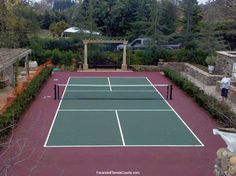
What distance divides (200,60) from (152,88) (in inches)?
366

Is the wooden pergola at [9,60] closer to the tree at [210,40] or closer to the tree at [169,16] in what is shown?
the tree at [210,40]

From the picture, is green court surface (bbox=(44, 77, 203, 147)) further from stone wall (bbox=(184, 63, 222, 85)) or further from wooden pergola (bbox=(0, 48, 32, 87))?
stone wall (bbox=(184, 63, 222, 85))

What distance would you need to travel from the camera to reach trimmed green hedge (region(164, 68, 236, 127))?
14.5m

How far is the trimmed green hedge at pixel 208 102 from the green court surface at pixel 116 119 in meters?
1.29

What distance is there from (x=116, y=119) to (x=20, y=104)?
398cm

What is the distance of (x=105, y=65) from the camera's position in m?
29.7

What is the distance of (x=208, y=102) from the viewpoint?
16.8 m

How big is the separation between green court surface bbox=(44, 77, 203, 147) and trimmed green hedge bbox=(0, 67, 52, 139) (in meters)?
1.39

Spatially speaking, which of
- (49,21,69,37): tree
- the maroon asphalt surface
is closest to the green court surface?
the maroon asphalt surface

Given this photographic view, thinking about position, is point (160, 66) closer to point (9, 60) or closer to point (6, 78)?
point (6, 78)

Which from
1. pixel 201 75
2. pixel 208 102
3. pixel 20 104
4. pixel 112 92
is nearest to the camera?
pixel 20 104

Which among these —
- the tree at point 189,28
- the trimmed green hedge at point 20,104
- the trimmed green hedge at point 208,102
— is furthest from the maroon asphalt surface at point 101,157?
the tree at point 189,28

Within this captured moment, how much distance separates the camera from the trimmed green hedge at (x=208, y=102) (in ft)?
47.5

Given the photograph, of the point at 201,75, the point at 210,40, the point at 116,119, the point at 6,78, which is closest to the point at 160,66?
the point at 210,40
